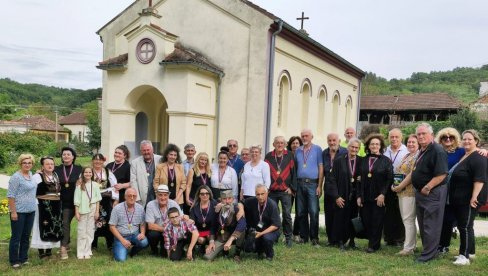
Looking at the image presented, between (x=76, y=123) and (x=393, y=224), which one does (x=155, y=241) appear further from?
(x=76, y=123)

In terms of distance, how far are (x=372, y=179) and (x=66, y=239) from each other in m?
5.08

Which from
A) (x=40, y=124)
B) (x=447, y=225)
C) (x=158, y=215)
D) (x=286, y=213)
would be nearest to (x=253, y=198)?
(x=286, y=213)

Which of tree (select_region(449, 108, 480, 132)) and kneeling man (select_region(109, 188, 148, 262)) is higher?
tree (select_region(449, 108, 480, 132))

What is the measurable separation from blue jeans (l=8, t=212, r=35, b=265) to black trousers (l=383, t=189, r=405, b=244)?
230 inches

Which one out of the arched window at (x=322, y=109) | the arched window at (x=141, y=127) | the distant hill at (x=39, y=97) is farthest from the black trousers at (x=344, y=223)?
the distant hill at (x=39, y=97)

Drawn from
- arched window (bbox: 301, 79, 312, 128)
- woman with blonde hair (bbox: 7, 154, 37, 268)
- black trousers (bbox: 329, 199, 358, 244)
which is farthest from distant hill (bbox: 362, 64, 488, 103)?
woman with blonde hair (bbox: 7, 154, 37, 268)

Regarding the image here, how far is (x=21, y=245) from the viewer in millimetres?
6027

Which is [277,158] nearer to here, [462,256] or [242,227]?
[242,227]

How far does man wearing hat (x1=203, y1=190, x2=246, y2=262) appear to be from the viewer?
644cm

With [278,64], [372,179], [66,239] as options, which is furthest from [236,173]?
[278,64]

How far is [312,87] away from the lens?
17328 millimetres

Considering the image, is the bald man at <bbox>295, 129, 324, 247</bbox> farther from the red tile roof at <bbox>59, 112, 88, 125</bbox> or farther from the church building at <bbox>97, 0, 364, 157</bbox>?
the red tile roof at <bbox>59, 112, 88, 125</bbox>

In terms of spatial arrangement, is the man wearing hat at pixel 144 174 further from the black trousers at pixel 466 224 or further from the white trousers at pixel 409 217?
the black trousers at pixel 466 224

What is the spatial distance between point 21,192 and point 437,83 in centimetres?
9090
